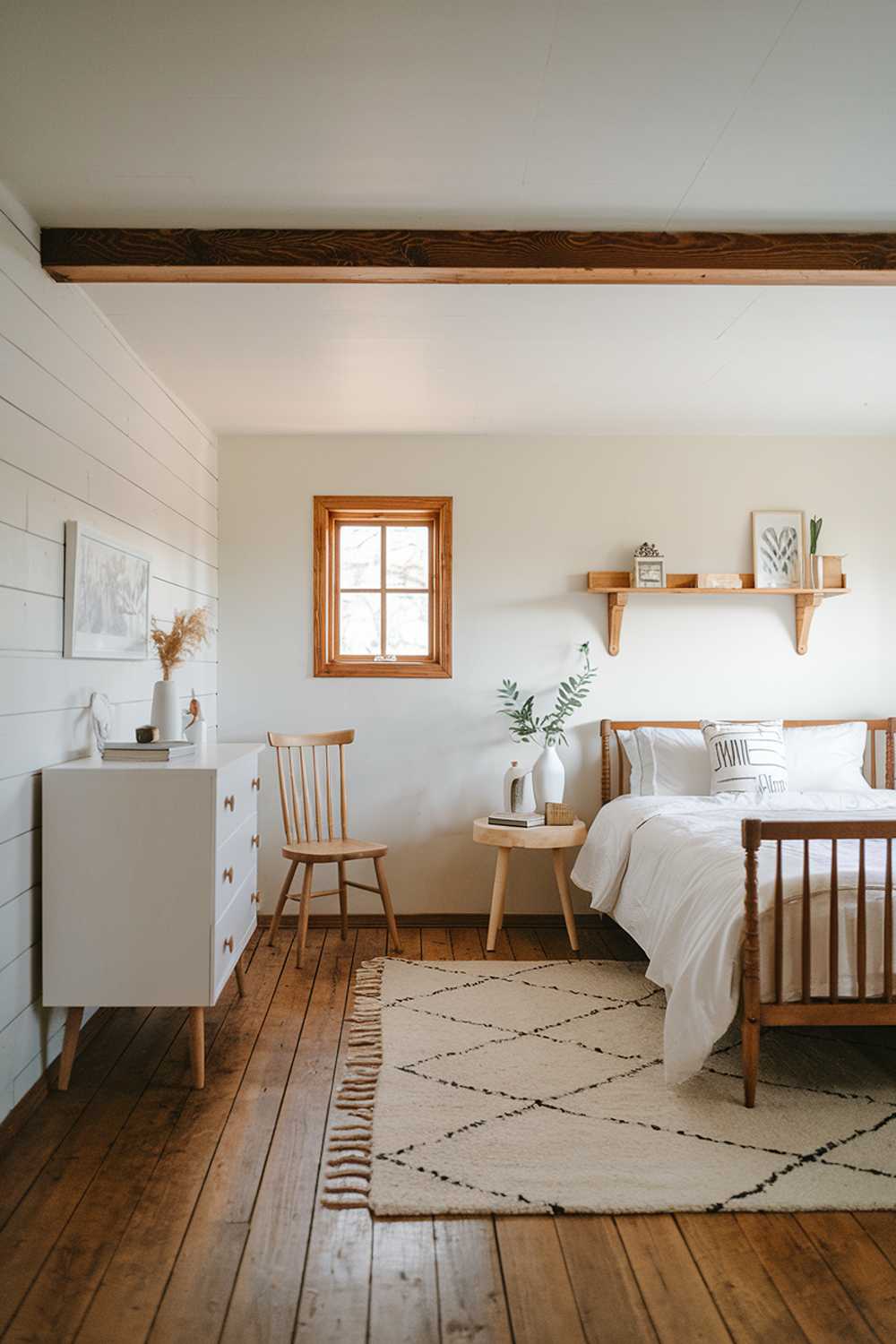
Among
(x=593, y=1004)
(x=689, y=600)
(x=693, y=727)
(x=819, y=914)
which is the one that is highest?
(x=689, y=600)

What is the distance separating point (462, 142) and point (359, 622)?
307 centimetres

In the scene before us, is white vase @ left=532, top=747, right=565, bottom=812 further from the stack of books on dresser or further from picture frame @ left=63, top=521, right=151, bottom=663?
the stack of books on dresser

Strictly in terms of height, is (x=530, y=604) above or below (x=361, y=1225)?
above

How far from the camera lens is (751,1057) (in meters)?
2.80

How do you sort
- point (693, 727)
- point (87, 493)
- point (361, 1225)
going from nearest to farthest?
point (361, 1225) → point (87, 493) → point (693, 727)

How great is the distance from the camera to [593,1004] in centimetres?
374

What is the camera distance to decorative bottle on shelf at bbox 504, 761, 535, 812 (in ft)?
15.3

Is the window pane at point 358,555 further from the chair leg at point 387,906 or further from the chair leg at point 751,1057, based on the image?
the chair leg at point 751,1057

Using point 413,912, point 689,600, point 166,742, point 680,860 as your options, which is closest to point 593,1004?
point 680,860

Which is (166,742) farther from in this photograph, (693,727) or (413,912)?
(693,727)

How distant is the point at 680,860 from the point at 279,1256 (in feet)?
6.39

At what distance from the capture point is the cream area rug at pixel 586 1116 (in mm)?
2342

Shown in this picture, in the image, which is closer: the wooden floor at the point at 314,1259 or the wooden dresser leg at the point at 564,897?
the wooden floor at the point at 314,1259

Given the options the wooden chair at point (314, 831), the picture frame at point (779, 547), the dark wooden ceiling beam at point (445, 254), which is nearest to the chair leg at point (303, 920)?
the wooden chair at point (314, 831)
